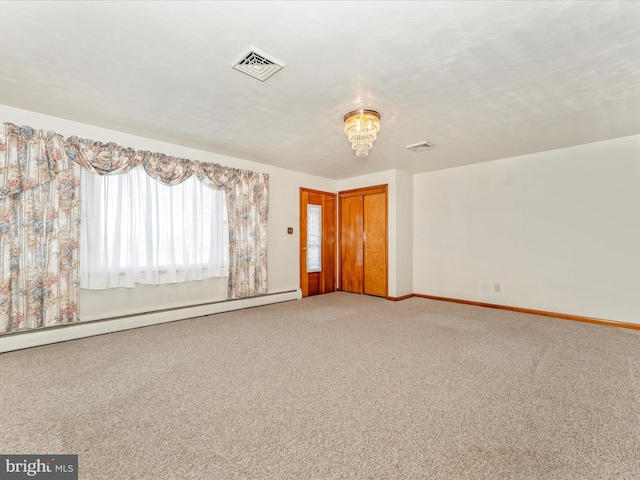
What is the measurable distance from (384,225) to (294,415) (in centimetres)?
426

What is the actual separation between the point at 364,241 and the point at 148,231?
3861 millimetres

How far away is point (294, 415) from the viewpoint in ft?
6.08

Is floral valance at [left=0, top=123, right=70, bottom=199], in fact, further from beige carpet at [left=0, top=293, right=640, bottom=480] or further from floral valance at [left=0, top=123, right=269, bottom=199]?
beige carpet at [left=0, top=293, right=640, bottom=480]

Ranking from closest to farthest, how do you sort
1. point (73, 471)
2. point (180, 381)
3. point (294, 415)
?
point (73, 471) < point (294, 415) < point (180, 381)

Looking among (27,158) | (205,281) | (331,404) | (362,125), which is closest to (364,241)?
(205,281)

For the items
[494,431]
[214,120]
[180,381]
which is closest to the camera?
[494,431]

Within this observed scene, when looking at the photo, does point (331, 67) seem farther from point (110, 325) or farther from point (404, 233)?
point (404, 233)

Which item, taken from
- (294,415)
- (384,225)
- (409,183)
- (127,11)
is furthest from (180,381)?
(409,183)

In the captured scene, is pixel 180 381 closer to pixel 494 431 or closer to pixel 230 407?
pixel 230 407

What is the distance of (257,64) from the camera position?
7.27 feet

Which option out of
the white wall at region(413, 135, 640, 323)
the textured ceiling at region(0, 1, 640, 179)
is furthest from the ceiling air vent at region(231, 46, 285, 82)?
the white wall at region(413, 135, 640, 323)

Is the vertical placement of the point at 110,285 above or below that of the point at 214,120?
below

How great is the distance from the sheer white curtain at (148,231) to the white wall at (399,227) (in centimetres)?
298

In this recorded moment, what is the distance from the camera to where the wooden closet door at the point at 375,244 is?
5641 mm
